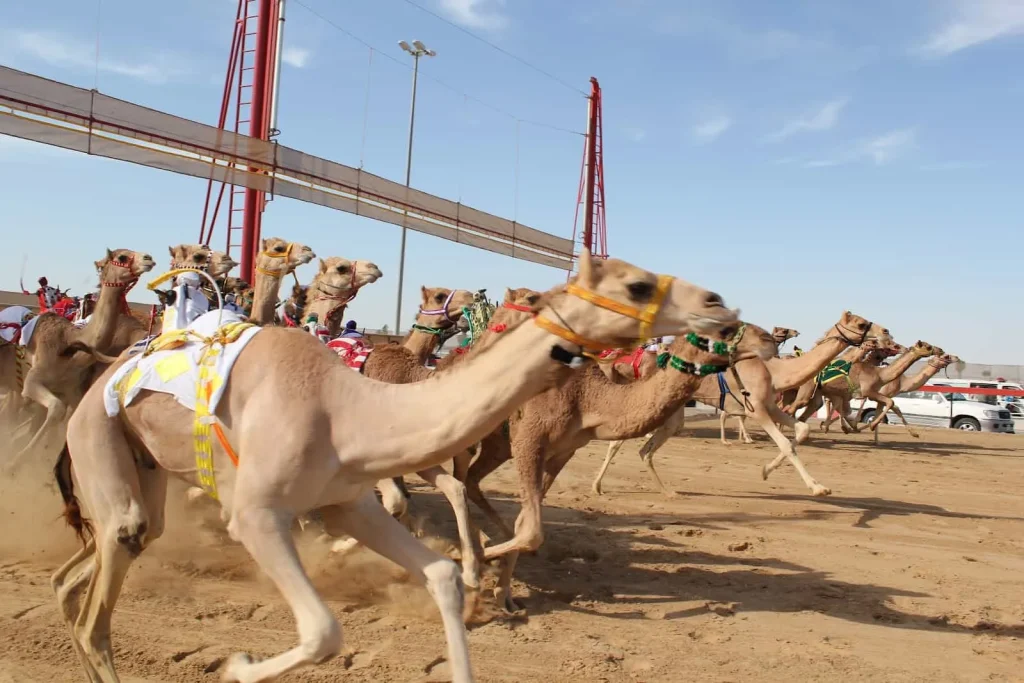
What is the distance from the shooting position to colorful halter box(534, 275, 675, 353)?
3418 millimetres

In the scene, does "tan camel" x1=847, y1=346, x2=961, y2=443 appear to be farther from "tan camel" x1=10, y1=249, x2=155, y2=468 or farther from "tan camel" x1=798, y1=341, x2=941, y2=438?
"tan camel" x1=10, y1=249, x2=155, y2=468

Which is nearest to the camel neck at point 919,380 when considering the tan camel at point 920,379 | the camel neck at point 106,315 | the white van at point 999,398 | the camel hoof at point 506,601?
the tan camel at point 920,379

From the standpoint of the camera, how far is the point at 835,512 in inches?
442

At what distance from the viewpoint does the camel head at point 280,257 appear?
7047mm

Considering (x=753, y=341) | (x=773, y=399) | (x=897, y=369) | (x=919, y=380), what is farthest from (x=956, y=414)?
(x=753, y=341)

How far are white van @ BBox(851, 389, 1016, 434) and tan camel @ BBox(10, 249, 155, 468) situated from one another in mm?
23989

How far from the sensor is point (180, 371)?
4.36 m

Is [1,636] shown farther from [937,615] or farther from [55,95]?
[55,95]

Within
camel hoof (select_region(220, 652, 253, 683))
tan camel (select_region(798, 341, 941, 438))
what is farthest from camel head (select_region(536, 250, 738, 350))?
tan camel (select_region(798, 341, 941, 438))

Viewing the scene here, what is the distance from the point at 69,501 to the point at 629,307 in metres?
3.78

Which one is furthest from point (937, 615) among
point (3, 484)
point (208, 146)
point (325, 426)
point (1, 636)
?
point (208, 146)

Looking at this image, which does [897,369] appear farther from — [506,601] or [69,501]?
[69,501]

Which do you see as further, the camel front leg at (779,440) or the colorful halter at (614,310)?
the camel front leg at (779,440)

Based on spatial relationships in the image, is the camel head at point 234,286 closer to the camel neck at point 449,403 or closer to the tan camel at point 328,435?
the tan camel at point 328,435
